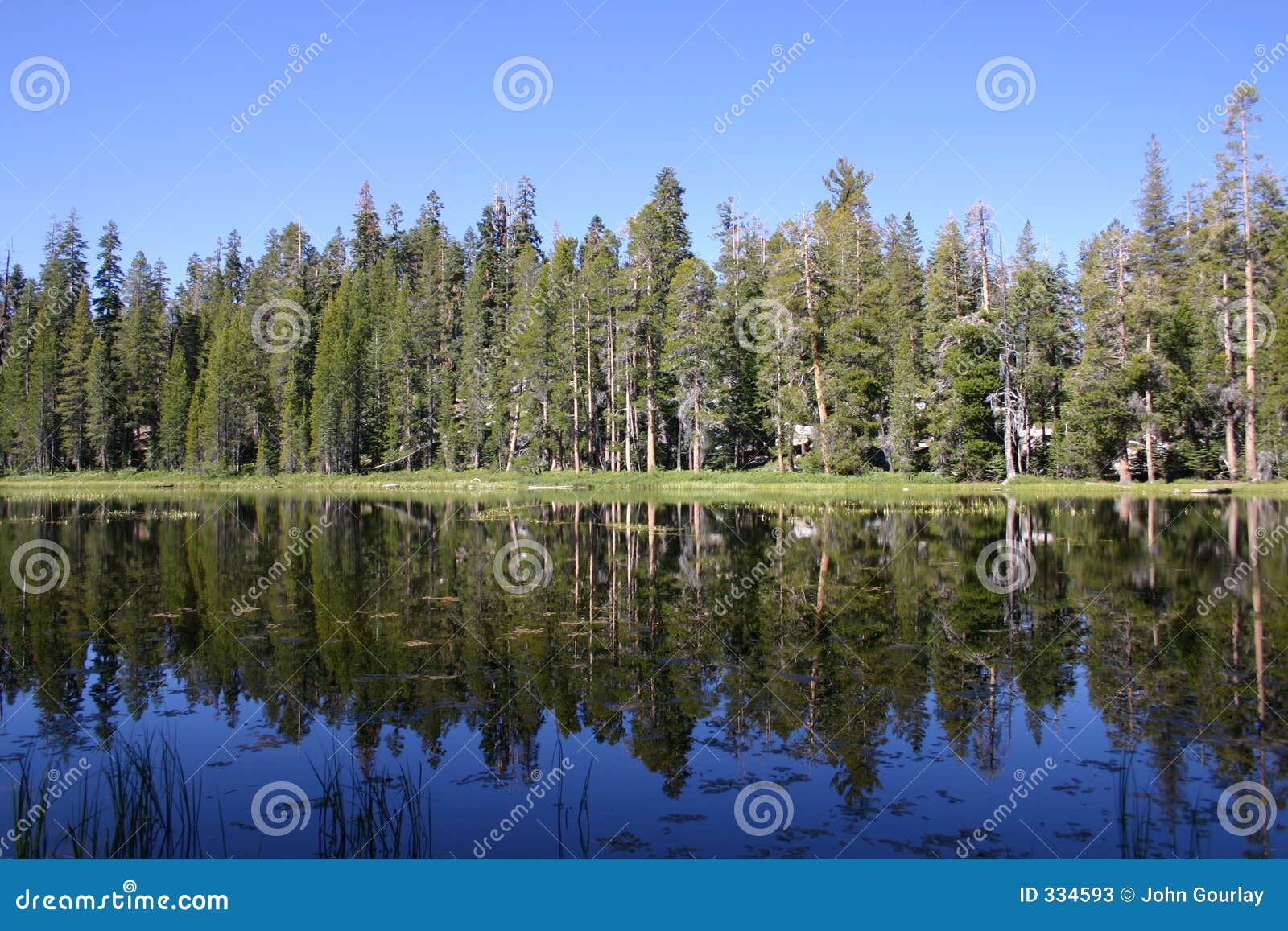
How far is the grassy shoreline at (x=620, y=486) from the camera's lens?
46125mm

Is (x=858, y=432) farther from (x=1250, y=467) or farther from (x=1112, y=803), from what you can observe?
(x=1112, y=803)

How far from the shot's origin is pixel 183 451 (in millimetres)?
80938

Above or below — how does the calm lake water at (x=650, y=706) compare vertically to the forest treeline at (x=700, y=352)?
below

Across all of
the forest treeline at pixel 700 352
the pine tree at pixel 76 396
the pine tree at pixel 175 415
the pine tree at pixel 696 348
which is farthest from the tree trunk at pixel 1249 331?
the pine tree at pixel 76 396

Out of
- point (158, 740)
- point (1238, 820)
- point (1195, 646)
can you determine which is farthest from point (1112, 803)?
point (158, 740)

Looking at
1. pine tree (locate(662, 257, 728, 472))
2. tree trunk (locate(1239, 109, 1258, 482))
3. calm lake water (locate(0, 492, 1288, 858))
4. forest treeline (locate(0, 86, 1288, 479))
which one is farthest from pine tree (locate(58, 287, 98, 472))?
tree trunk (locate(1239, 109, 1258, 482))

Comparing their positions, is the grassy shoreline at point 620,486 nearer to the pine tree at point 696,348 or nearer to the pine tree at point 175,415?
the pine tree at point 175,415

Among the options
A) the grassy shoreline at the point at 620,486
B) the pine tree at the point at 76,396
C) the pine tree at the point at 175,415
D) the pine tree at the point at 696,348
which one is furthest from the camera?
the pine tree at the point at 175,415

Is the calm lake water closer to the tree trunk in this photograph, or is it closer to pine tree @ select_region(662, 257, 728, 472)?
the tree trunk

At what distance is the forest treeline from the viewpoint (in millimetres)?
50219

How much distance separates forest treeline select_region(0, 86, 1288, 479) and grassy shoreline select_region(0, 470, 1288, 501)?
2742mm

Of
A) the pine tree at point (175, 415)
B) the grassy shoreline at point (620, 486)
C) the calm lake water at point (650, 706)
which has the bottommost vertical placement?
the calm lake water at point (650, 706)

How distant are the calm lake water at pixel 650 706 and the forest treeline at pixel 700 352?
105 feet

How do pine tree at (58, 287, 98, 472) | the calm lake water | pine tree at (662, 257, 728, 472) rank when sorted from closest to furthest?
the calm lake water < pine tree at (662, 257, 728, 472) < pine tree at (58, 287, 98, 472)
